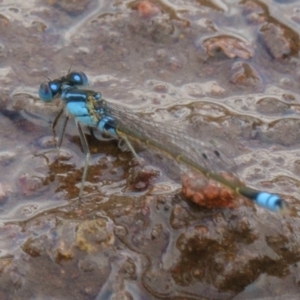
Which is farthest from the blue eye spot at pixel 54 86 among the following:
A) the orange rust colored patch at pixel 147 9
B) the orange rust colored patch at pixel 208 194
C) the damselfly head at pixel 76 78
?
the orange rust colored patch at pixel 208 194

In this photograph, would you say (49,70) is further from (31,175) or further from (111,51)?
(31,175)

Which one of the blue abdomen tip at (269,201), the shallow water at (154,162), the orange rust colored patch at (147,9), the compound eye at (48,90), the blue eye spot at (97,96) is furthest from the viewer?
the orange rust colored patch at (147,9)

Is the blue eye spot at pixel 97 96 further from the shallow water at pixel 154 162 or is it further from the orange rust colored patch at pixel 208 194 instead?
the orange rust colored patch at pixel 208 194

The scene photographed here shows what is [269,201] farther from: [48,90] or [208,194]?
[48,90]

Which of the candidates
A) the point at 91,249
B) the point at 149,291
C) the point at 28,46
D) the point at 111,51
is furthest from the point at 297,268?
the point at 28,46

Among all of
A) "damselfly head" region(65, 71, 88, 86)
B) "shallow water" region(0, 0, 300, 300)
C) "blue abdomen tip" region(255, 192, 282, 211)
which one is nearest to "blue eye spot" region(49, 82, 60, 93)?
"damselfly head" region(65, 71, 88, 86)

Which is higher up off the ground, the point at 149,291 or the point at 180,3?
the point at 180,3

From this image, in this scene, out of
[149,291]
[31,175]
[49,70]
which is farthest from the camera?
[49,70]
